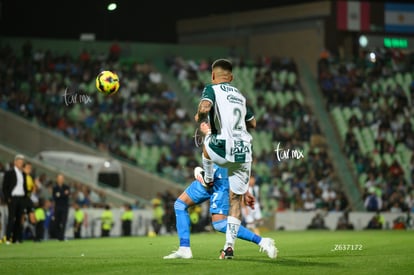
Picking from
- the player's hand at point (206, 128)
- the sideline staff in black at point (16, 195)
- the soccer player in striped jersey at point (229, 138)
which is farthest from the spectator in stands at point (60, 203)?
the soccer player in striped jersey at point (229, 138)

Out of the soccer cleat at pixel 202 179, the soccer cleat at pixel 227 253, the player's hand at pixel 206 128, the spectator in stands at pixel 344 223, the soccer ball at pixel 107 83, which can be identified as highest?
the soccer ball at pixel 107 83

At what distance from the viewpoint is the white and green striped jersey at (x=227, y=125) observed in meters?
13.1

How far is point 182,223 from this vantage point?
1370cm

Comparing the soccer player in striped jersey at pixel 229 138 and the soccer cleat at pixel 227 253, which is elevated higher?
the soccer player in striped jersey at pixel 229 138

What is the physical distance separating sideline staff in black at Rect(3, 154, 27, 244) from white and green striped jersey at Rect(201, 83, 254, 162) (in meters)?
12.3

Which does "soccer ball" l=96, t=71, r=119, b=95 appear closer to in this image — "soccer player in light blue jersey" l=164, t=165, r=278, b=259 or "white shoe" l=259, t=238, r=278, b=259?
"soccer player in light blue jersey" l=164, t=165, r=278, b=259

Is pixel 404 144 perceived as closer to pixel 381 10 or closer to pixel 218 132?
pixel 381 10

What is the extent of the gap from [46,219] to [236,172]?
1898 cm

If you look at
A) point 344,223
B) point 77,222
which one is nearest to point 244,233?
point 77,222

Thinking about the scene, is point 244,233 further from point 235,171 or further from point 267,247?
point 235,171

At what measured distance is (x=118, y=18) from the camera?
51.0 meters

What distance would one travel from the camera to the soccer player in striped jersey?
517 inches

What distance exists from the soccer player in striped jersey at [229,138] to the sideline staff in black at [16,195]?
12048mm

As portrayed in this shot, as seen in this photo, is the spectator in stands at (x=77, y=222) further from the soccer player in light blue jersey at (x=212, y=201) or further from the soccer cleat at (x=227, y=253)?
the soccer cleat at (x=227, y=253)
